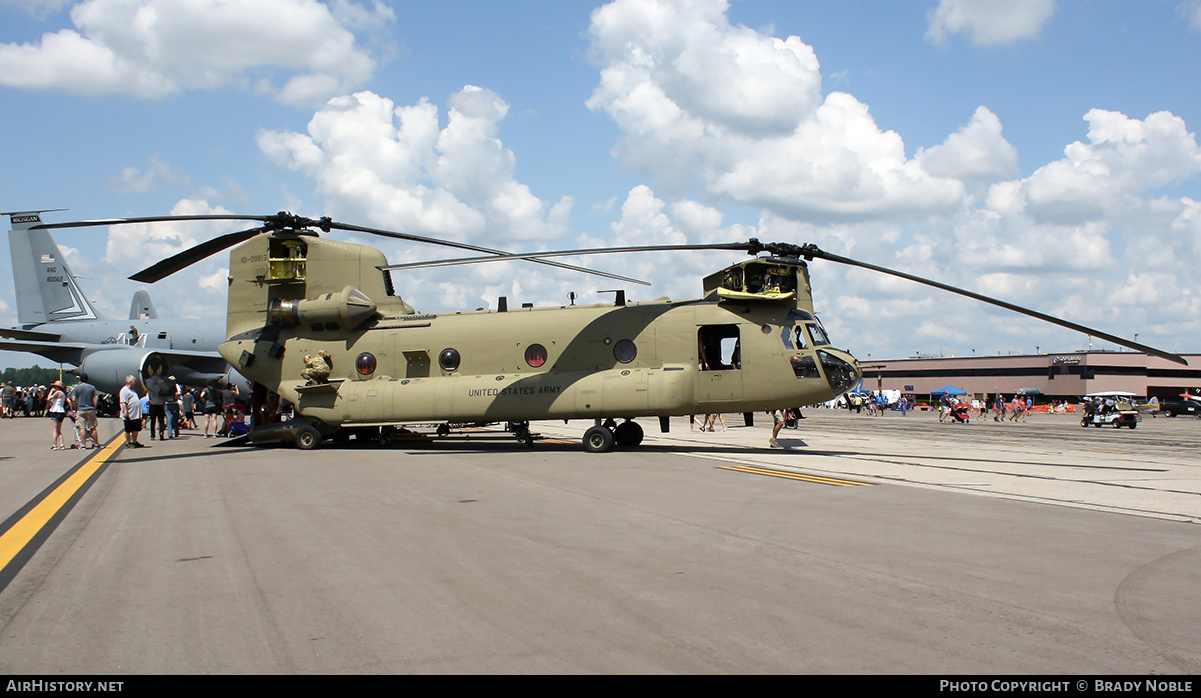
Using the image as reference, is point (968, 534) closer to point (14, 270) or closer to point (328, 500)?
point (328, 500)

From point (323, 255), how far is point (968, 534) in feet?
54.5

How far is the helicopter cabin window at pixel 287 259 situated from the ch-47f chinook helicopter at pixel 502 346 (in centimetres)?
4

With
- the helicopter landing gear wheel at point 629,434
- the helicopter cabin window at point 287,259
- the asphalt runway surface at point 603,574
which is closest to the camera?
the asphalt runway surface at point 603,574

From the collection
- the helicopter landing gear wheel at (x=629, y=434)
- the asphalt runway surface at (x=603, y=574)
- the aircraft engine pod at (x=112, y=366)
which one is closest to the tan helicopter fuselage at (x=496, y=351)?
the helicopter landing gear wheel at (x=629, y=434)

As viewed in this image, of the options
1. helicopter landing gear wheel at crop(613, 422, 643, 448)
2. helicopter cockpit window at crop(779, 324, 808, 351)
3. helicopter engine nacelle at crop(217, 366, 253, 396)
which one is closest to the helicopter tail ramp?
helicopter engine nacelle at crop(217, 366, 253, 396)

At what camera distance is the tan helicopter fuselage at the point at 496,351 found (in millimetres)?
16734

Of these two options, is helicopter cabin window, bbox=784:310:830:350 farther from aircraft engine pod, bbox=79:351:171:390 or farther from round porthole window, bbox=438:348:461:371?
aircraft engine pod, bbox=79:351:171:390

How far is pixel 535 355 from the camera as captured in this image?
1802 cm

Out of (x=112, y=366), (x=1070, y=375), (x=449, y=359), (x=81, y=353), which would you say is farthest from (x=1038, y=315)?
(x=1070, y=375)

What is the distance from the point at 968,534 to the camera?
7453mm

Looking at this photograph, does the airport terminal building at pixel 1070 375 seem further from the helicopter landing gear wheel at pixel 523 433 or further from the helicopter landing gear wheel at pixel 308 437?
the helicopter landing gear wheel at pixel 308 437

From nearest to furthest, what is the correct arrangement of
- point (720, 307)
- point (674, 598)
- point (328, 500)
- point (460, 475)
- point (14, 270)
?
point (674, 598) → point (328, 500) → point (460, 475) → point (720, 307) → point (14, 270)

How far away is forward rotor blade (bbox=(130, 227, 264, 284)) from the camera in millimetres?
17188
